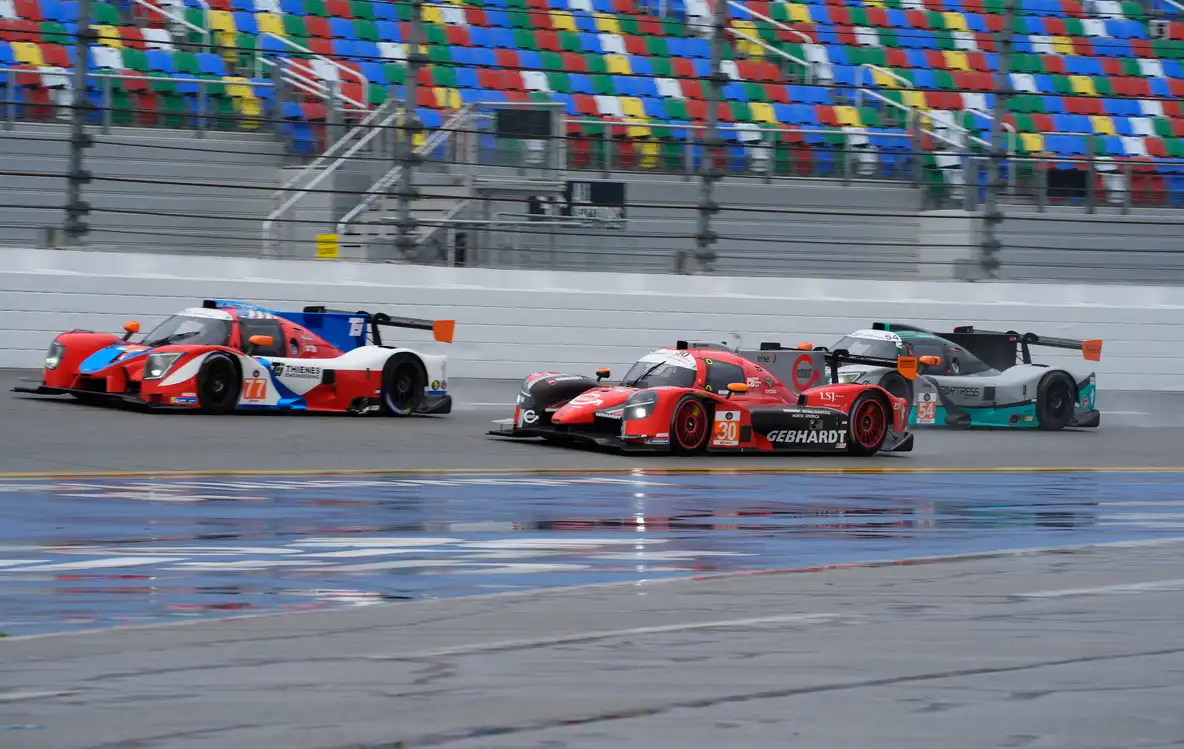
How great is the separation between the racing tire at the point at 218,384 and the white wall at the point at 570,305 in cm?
372

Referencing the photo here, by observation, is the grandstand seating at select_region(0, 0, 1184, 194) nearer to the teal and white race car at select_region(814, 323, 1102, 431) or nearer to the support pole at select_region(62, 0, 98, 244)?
the support pole at select_region(62, 0, 98, 244)

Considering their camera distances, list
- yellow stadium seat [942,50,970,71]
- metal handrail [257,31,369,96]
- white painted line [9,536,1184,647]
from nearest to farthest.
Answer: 1. white painted line [9,536,1184,647]
2. metal handrail [257,31,369,96]
3. yellow stadium seat [942,50,970,71]

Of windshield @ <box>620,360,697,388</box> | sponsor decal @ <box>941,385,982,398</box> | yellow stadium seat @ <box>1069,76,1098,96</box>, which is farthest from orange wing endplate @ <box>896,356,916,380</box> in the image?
yellow stadium seat @ <box>1069,76,1098,96</box>

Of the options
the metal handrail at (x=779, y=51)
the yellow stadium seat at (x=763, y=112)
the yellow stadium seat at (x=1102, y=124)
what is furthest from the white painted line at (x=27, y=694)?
the yellow stadium seat at (x=1102, y=124)

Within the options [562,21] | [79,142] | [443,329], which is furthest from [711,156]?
[79,142]

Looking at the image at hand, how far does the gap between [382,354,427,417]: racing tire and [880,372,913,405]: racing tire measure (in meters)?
4.48

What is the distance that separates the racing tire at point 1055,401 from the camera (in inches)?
747

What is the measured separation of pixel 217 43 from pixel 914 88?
1054cm

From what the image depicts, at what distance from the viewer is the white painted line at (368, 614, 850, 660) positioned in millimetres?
5715

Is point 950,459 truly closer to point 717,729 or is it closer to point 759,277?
point 759,277

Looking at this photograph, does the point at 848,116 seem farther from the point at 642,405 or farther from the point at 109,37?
the point at 642,405

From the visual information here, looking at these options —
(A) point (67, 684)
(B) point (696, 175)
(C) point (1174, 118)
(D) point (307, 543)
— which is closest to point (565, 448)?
(D) point (307, 543)

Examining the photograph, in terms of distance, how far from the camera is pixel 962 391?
731 inches

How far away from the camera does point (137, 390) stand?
15.5 m
